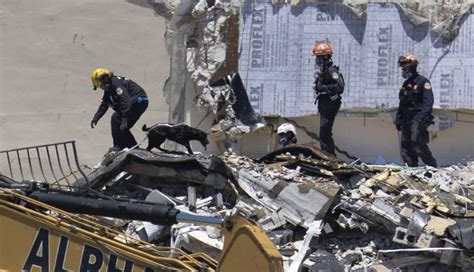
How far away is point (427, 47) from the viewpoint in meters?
15.4

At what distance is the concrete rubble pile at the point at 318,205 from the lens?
10359mm

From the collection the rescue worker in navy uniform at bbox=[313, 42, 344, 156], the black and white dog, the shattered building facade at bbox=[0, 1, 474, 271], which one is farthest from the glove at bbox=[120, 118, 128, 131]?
the rescue worker in navy uniform at bbox=[313, 42, 344, 156]

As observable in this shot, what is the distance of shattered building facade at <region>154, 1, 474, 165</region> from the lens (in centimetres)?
1533

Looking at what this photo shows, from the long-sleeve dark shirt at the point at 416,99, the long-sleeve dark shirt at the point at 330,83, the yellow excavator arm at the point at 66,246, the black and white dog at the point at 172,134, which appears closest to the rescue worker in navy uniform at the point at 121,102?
the black and white dog at the point at 172,134

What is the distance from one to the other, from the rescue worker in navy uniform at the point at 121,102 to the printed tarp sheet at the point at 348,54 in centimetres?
257

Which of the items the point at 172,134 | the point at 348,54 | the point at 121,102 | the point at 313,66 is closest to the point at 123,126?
the point at 121,102

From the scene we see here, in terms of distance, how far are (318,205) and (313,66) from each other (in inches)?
206

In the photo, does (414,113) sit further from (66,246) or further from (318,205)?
(66,246)

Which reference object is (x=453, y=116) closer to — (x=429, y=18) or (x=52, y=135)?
(x=429, y=18)

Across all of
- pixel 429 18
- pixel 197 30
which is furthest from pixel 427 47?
pixel 197 30

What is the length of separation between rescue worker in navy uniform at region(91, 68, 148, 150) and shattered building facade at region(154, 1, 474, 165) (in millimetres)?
2160

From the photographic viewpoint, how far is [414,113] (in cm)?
1379

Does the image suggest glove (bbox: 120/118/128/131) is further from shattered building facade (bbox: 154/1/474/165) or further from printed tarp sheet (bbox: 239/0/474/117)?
printed tarp sheet (bbox: 239/0/474/117)

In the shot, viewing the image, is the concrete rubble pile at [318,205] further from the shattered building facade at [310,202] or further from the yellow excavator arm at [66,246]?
the yellow excavator arm at [66,246]
